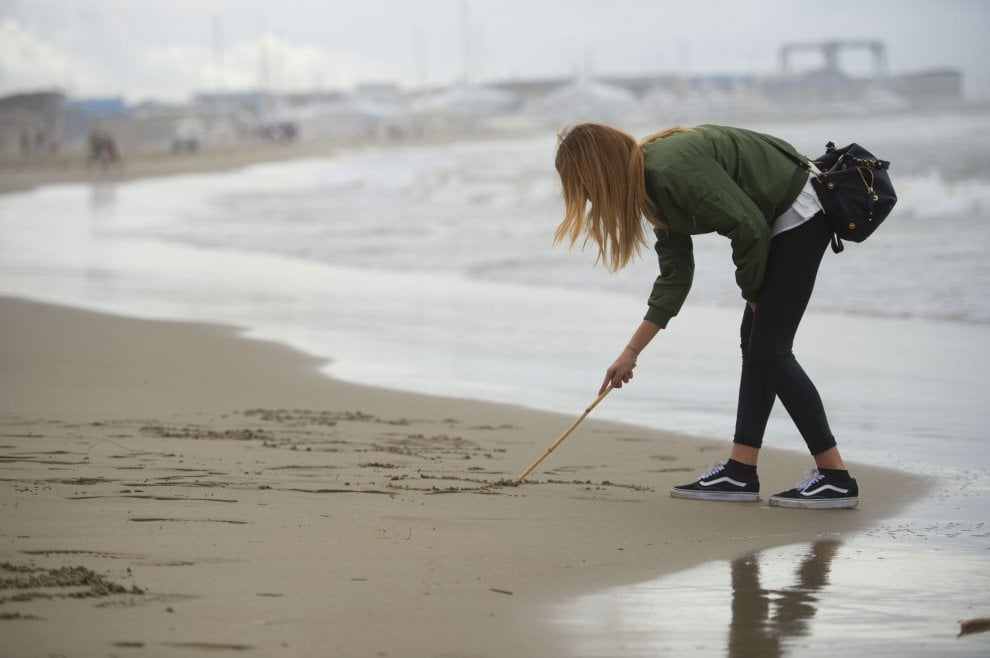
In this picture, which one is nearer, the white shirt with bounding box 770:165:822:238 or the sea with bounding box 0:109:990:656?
the white shirt with bounding box 770:165:822:238

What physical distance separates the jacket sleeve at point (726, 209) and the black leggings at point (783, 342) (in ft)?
0.46

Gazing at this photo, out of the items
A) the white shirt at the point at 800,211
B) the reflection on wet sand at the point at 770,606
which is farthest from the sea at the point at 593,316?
the white shirt at the point at 800,211

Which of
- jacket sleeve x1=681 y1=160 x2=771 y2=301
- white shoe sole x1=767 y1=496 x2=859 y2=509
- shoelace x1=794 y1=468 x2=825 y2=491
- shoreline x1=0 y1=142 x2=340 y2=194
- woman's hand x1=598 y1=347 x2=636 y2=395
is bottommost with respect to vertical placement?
white shoe sole x1=767 y1=496 x2=859 y2=509

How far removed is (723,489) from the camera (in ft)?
14.0

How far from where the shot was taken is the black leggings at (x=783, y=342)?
3975 mm

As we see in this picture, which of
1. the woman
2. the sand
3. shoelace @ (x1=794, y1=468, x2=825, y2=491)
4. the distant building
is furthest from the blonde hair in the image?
the distant building

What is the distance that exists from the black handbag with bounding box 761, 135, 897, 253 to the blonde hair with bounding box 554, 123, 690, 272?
51cm

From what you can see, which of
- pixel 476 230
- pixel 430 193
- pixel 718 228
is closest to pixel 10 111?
pixel 430 193

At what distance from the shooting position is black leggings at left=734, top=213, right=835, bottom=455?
3.97 meters

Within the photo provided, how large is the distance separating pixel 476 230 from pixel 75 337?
9.87 m

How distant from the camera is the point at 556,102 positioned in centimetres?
10388

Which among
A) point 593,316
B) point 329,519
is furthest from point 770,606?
point 593,316

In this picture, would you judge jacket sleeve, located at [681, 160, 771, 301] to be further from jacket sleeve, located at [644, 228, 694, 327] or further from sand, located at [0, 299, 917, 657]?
sand, located at [0, 299, 917, 657]

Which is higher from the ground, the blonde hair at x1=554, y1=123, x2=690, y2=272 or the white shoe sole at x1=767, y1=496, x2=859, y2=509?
the blonde hair at x1=554, y1=123, x2=690, y2=272
